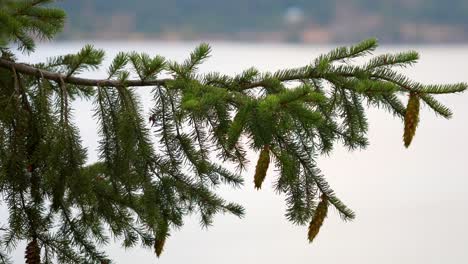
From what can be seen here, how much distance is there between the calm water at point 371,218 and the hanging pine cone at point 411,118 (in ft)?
13.7

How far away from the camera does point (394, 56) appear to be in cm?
191

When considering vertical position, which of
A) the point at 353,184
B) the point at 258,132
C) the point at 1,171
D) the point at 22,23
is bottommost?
the point at 258,132

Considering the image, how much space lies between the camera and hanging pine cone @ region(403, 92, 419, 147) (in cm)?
174

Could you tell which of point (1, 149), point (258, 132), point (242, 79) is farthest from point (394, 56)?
point (1, 149)

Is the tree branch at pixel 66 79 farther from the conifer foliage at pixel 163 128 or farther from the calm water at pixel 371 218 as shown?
the calm water at pixel 371 218

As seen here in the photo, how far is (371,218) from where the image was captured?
7.84 metres

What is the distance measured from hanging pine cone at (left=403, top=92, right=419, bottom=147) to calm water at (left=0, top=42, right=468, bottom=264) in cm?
417

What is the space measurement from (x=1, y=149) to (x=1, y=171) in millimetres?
47

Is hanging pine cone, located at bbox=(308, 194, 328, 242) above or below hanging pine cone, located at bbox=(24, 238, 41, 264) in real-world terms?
below

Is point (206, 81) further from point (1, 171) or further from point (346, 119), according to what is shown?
point (1, 171)

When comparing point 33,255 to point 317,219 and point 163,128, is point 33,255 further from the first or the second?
point 317,219

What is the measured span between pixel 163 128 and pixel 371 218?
19.9 feet

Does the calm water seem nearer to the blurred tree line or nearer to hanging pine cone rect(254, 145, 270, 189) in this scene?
hanging pine cone rect(254, 145, 270, 189)

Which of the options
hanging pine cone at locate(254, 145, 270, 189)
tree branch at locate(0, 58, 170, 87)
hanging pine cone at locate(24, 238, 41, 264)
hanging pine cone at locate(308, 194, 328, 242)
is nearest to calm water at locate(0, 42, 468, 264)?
hanging pine cone at locate(24, 238, 41, 264)
